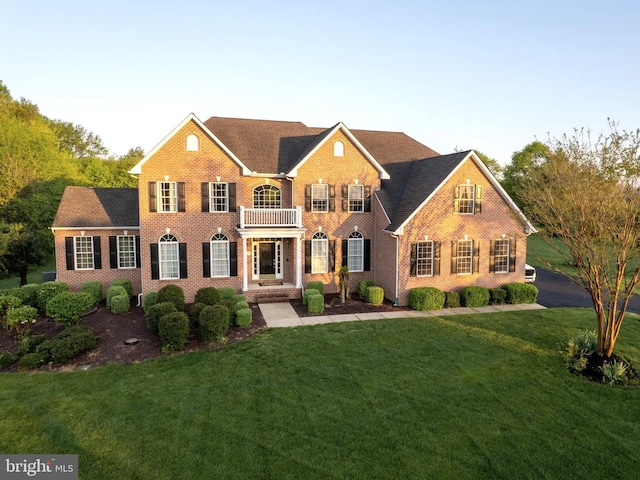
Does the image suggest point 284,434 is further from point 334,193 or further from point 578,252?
point 334,193

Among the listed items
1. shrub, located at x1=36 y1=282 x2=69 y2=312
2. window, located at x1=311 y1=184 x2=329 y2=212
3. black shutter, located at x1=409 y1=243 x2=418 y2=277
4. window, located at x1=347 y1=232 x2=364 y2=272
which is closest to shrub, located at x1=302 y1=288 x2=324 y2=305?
window, located at x1=347 y1=232 x2=364 y2=272

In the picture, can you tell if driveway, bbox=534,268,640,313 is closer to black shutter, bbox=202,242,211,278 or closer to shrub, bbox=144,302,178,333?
black shutter, bbox=202,242,211,278

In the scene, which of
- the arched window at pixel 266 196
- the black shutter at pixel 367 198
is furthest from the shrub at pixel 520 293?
the arched window at pixel 266 196

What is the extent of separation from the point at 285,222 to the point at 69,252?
35.8 feet

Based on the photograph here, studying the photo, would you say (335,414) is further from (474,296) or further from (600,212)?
(474,296)

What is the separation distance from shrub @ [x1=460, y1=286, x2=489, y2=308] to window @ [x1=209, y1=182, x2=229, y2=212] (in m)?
12.6

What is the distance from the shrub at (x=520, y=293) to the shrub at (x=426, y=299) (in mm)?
3872

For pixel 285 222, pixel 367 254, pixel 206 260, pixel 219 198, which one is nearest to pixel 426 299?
pixel 367 254

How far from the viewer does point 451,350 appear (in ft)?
44.1

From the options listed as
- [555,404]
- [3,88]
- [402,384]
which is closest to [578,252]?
[555,404]

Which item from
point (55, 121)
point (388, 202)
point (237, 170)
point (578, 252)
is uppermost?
point (55, 121)

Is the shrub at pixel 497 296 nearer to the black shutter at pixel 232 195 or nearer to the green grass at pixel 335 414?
the green grass at pixel 335 414

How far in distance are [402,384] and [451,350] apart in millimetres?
3372

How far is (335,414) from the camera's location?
9.33 metres
